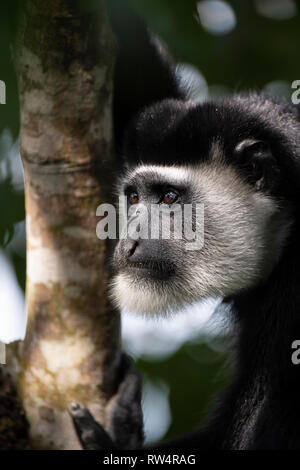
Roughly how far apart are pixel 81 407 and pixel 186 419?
1.69m

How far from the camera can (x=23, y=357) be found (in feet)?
7.94

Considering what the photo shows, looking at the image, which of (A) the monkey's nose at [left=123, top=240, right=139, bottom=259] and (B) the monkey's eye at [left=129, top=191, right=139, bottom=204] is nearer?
(A) the monkey's nose at [left=123, top=240, right=139, bottom=259]

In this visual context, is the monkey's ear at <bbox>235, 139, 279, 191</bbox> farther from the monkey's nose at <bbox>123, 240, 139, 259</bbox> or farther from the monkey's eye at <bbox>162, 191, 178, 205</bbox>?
the monkey's nose at <bbox>123, 240, 139, 259</bbox>

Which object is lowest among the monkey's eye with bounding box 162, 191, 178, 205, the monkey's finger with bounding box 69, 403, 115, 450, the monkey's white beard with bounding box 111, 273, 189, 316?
the monkey's finger with bounding box 69, 403, 115, 450

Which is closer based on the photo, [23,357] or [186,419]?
[23,357]

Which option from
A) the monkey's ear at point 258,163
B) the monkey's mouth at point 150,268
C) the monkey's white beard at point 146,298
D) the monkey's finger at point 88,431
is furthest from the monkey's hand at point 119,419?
the monkey's ear at point 258,163

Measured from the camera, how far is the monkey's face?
2.65 metres

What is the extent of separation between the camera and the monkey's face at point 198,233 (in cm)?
265

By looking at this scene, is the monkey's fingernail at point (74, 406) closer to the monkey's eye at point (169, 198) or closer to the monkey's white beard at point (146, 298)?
the monkey's white beard at point (146, 298)

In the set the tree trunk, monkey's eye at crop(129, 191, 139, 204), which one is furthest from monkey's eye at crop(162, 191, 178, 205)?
the tree trunk

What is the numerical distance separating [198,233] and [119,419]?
0.88 metres

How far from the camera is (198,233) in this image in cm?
275
